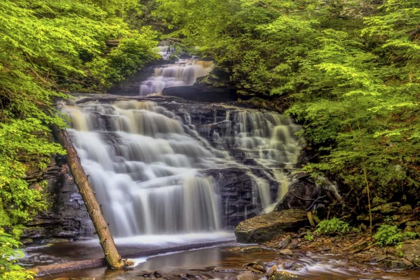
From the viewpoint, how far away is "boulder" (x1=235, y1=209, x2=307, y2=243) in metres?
8.14

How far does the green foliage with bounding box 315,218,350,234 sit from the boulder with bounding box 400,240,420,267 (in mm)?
1501

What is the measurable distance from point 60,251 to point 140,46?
12837 millimetres

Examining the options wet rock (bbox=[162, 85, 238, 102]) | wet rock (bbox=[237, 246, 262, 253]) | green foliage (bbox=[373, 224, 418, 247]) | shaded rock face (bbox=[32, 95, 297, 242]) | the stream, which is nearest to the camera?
the stream

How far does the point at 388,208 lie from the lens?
7738 mm

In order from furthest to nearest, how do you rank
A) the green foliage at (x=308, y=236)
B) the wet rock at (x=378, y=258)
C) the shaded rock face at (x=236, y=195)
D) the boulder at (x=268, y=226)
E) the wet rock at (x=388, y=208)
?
the shaded rock face at (x=236, y=195)
the boulder at (x=268, y=226)
the green foliage at (x=308, y=236)
the wet rock at (x=388, y=208)
the wet rock at (x=378, y=258)

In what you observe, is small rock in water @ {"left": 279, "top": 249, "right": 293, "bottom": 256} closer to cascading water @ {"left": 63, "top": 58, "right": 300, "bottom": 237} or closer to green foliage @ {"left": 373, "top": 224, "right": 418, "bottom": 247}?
green foliage @ {"left": 373, "top": 224, "right": 418, "bottom": 247}

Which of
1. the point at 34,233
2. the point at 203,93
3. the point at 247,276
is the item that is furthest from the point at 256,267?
the point at 203,93

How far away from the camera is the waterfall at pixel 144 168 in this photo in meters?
8.95

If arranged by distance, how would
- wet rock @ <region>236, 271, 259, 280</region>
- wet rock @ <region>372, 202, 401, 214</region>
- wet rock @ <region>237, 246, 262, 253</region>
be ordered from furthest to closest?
wet rock @ <region>372, 202, 401, 214</region> < wet rock @ <region>237, 246, 262, 253</region> < wet rock @ <region>236, 271, 259, 280</region>

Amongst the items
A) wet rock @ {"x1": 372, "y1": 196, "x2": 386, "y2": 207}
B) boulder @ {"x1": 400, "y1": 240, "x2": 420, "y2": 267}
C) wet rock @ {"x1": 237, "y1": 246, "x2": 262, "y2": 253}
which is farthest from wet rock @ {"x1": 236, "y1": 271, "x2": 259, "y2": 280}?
wet rock @ {"x1": 372, "y1": 196, "x2": 386, "y2": 207}

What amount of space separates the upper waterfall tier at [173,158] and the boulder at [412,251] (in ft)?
12.9

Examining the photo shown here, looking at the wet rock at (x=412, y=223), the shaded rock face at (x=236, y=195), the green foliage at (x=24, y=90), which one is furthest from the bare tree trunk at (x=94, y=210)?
the wet rock at (x=412, y=223)

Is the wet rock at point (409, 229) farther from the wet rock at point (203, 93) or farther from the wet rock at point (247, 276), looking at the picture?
the wet rock at point (203, 93)

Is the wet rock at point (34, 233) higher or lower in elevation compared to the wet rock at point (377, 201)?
lower
